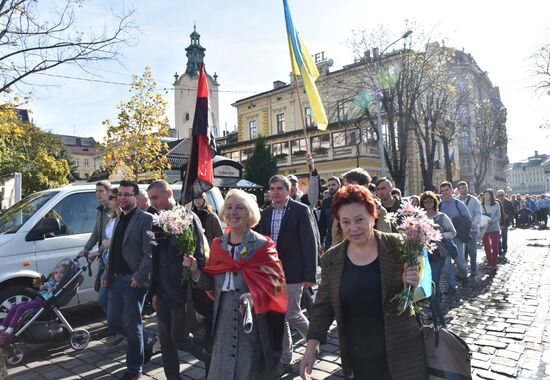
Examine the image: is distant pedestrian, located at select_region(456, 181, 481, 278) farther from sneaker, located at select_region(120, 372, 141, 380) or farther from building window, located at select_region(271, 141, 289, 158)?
building window, located at select_region(271, 141, 289, 158)

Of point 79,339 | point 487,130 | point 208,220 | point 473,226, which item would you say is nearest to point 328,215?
point 208,220

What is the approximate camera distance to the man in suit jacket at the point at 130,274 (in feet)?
13.9

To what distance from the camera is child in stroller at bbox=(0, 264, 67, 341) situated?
4922 millimetres

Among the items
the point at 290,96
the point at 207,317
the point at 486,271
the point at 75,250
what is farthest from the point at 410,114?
the point at 290,96

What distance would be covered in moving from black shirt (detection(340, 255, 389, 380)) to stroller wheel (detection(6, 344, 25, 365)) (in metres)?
4.34

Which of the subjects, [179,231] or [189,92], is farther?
[189,92]

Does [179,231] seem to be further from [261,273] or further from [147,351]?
[147,351]

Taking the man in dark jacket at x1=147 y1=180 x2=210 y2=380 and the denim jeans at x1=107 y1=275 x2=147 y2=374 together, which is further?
the denim jeans at x1=107 y1=275 x2=147 y2=374

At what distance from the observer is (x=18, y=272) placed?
565cm

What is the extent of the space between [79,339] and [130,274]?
1767mm

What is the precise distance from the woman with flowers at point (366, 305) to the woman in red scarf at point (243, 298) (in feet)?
1.62

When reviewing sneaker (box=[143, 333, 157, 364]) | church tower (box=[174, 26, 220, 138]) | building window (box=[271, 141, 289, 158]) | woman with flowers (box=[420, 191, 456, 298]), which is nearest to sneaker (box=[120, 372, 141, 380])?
sneaker (box=[143, 333, 157, 364])

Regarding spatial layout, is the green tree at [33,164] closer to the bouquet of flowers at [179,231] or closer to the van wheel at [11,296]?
the van wheel at [11,296]

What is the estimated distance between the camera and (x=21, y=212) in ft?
20.6
